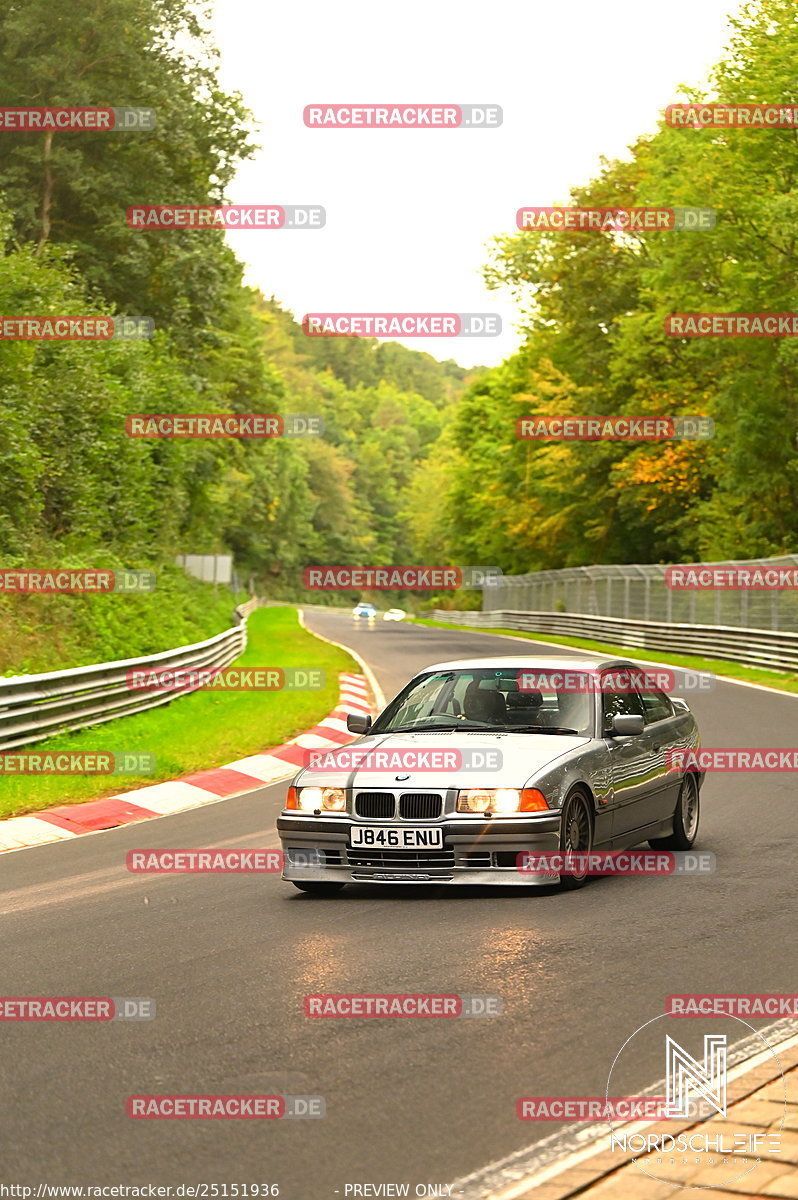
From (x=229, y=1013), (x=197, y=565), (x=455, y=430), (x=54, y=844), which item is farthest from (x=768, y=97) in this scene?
(x=455, y=430)

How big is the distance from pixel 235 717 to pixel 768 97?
99.8 feet

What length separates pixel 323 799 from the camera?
30.7 ft

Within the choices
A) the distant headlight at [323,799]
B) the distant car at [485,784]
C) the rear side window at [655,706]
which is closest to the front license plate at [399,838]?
the distant car at [485,784]

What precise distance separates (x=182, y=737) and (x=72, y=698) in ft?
4.89

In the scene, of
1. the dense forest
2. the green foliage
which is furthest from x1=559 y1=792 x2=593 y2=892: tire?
the green foliage

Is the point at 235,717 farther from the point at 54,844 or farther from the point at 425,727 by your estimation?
the point at 425,727

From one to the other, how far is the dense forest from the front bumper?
13.1m

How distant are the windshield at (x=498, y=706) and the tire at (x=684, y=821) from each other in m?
1.35

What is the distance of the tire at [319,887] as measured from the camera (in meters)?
9.72

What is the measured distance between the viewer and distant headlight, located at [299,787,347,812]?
9297mm

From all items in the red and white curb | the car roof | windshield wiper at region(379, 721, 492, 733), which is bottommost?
the red and white curb

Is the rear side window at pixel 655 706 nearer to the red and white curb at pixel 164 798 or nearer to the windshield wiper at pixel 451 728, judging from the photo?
the windshield wiper at pixel 451 728

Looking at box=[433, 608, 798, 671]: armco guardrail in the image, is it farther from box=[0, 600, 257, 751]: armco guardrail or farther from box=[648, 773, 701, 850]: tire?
box=[648, 773, 701, 850]: tire

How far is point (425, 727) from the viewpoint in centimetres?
1021
